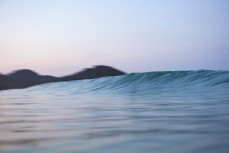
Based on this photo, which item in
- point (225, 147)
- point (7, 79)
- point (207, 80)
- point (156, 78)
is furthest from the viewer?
point (7, 79)

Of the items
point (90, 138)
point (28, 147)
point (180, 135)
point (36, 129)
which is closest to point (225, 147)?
point (180, 135)

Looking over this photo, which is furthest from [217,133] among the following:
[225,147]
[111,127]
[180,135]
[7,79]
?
[7,79]

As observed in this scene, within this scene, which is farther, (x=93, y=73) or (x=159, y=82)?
(x=93, y=73)

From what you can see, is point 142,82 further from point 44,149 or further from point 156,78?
point 44,149

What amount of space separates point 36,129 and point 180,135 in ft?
3.46

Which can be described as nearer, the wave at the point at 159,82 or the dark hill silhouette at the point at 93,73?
the wave at the point at 159,82

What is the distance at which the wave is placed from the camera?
9914 mm

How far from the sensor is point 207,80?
10.4 meters

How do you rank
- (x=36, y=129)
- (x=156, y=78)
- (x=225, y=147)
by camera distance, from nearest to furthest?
(x=225, y=147) → (x=36, y=129) → (x=156, y=78)

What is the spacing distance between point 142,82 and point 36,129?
1123cm

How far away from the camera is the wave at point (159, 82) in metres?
9.91

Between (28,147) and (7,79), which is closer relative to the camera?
(28,147)

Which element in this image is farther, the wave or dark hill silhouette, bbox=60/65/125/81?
dark hill silhouette, bbox=60/65/125/81

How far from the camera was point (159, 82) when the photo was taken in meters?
12.2
